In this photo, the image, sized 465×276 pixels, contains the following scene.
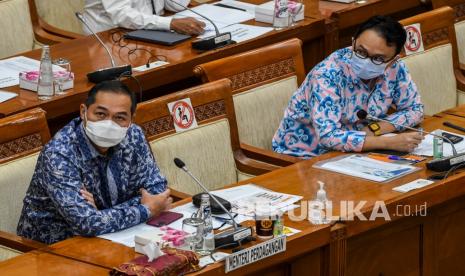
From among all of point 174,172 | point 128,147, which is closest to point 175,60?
point 174,172

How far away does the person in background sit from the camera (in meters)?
5.95

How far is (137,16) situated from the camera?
6.04m

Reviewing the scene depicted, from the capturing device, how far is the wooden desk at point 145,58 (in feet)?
16.7

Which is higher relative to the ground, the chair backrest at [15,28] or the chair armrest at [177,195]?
the chair backrest at [15,28]

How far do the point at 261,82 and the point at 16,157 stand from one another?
1.29 meters

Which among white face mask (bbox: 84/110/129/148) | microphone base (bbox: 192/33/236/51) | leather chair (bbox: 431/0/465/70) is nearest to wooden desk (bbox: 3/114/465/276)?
white face mask (bbox: 84/110/129/148)

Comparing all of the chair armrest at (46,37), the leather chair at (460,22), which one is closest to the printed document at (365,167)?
the leather chair at (460,22)

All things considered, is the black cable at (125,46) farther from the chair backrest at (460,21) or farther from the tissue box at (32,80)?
the chair backrest at (460,21)

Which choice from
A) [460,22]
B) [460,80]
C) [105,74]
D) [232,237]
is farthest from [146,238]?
[460,22]

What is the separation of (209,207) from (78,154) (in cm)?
49

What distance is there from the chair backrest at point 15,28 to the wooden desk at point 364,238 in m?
2.21

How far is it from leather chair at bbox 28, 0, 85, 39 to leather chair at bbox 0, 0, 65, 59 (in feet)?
0.21

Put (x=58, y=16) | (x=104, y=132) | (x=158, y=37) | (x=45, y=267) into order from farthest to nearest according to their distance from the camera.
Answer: (x=58, y=16) → (x=158, y=37) → (x=104, y=132) → (x=45, y=267)

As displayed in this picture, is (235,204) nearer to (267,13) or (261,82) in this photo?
(261,82)
